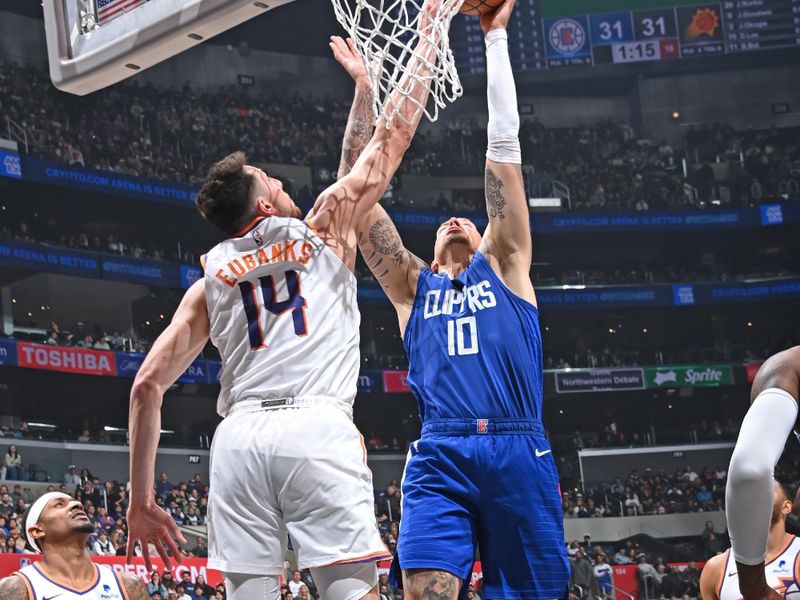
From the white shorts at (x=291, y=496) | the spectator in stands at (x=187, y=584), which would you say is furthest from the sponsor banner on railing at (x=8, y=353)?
the white shorts at (x=291, y=496)

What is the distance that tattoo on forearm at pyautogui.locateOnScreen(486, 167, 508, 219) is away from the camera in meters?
4.56

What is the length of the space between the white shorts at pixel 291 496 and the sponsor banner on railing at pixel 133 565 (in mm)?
9960

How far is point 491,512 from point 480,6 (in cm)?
212

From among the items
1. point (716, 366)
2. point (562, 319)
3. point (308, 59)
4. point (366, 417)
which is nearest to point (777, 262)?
point (716, 366)

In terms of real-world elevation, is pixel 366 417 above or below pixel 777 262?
below

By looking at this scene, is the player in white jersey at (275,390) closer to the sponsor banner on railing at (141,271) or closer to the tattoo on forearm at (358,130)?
the tattoo on forearm at (358,130)

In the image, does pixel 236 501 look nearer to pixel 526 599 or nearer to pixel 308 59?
pixel 526 599

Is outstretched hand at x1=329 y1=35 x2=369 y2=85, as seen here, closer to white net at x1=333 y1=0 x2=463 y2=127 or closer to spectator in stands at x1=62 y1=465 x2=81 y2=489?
white net at x1=333 y1=0 x2=463 y2=127

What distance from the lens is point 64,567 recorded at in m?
5.36

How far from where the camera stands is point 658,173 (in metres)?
32.8

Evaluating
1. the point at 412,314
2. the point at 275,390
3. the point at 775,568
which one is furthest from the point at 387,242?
the point at 775,568

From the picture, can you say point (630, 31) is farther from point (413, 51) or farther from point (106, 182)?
point (413, 51)

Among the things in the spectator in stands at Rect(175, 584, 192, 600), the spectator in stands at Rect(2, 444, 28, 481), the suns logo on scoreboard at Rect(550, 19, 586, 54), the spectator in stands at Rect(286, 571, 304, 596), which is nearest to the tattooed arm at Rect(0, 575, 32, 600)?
the spectator in stands at Rect(175, 584, 192, 600)

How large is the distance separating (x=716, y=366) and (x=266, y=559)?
2848cm
